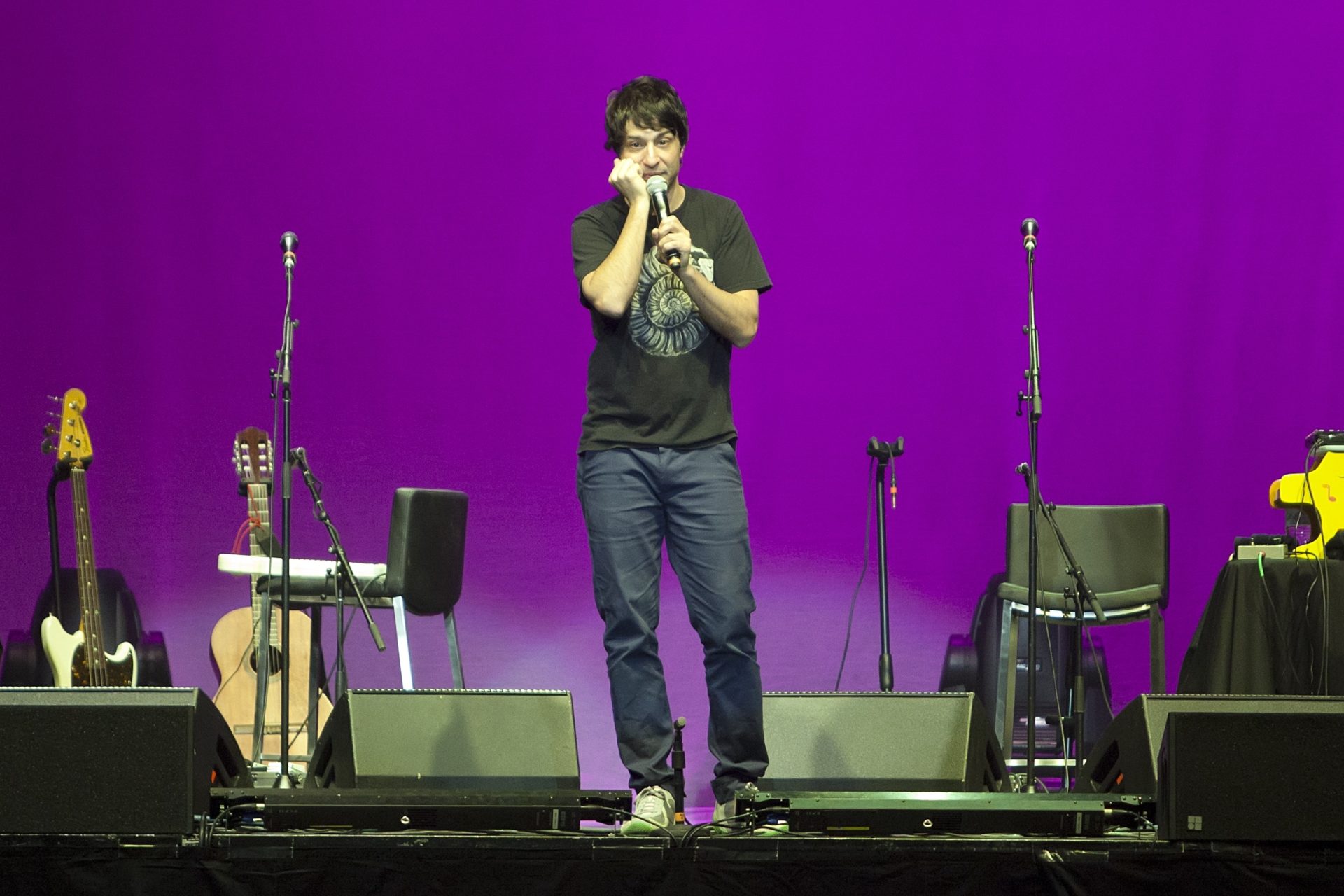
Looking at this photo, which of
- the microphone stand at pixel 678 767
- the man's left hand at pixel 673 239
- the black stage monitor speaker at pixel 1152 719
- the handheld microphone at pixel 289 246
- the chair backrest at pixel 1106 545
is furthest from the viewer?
the chair backrest at pixel 1106 545

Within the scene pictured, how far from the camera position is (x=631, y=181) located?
306 cm

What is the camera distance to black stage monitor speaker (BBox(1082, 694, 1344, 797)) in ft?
8.11

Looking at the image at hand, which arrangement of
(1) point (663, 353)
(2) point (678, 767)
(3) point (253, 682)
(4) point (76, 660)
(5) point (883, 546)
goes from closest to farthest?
(1) point (663, 353) < (2) point (678, 767) < (5) point (883, 546) < (4) point (76, 660) < (3) point (253, 682)

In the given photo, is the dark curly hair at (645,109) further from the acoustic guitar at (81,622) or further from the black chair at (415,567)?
the acoustic guitar at (81,622)

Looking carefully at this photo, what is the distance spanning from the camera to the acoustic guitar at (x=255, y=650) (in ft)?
16.4

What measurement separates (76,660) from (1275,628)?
3566 mm

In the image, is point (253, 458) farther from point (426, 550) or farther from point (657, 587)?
point (657, 587)

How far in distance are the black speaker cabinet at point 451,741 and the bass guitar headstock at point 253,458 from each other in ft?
7.90

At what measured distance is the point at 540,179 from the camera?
18.3ft

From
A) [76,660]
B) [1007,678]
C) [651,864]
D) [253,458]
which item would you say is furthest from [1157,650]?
[76,660]

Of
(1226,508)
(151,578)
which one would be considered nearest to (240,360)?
(151,578)

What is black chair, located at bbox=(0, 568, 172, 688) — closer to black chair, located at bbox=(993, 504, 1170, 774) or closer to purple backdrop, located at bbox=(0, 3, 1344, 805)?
purple backdrop, located at bbox=(0, 3, 1344, 805)

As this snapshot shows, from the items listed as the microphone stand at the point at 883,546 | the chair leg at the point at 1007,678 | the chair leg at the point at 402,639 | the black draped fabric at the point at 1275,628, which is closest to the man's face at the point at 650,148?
the microphone stand at the point at 883,546

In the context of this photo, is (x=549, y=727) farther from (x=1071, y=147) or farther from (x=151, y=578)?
(x=1071, y=147)
